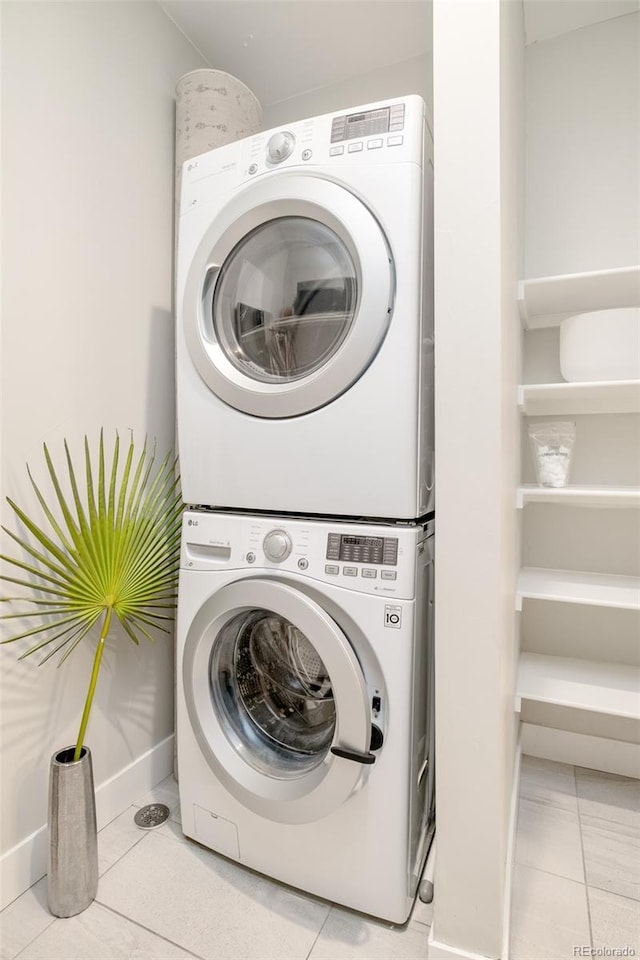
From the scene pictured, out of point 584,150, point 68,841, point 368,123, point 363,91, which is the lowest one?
point 68,841

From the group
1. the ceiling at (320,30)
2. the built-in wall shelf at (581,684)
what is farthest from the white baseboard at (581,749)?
the ceiling at (320,30)

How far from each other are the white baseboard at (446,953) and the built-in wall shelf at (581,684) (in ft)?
2.06

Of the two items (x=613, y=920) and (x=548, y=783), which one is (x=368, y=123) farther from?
(x=548, y=783)

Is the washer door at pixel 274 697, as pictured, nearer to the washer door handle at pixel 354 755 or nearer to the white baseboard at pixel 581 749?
the washer door handle at pixel 354 755

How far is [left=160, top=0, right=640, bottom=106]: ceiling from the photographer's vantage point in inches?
70.7

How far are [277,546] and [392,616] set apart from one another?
320 millimetres

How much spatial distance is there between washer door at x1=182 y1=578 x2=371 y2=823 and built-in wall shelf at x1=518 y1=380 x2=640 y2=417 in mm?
907

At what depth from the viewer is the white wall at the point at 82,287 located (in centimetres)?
134

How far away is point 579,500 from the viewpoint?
1575 mm

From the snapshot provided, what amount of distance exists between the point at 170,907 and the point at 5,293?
5.20ft

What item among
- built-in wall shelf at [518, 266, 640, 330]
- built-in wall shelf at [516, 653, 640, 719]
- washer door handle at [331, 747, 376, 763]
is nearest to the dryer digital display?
washer door handle at [331, 747, 376, 763]

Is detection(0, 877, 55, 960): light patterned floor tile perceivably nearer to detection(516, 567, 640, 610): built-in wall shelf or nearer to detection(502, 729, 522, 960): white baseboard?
detection(502, 729, 522, 960): white baseboard

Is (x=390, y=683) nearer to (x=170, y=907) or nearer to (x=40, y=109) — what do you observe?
(x=170, y=907)

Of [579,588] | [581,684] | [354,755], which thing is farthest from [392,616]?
[581,684]
